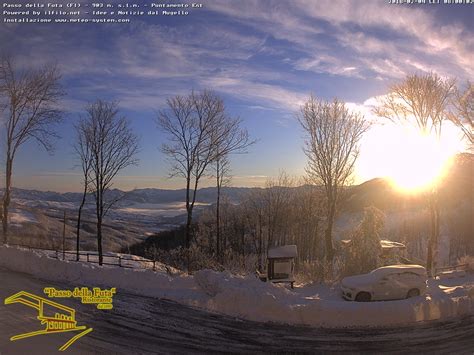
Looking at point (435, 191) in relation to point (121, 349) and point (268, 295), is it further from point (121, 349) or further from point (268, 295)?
point (121, 349)

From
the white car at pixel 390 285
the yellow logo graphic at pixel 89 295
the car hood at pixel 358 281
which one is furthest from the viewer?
the car hood at pixel 358 281

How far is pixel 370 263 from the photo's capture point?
43.9ft

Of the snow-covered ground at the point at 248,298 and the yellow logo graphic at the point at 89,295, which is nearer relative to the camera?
the yellow logo graphic at the point at 89,295

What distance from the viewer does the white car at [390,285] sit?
1035cm

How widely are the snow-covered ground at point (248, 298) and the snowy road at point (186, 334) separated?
0.40 m

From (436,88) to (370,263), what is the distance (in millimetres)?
6612

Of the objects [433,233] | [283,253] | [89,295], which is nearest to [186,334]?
[89,295]

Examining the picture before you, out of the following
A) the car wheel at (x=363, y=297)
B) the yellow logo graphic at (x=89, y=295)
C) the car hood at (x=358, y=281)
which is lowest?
the car wheel at (x=363, y=297)

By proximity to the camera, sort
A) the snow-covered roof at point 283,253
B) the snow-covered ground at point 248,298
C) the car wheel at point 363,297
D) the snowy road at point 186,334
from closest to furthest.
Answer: the snowy road at point 186,334 → the snow-covered ground at point 248,298 → the car wheel at point 363,297 → the snow-covered roof at point 283,253

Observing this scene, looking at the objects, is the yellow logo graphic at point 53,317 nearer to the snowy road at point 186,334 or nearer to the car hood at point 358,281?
the snowy road at point 186,334

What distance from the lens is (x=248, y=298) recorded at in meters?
8.01

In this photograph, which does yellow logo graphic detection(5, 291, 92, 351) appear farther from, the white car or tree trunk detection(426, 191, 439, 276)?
tree trunk detection(426, 191, 439, 276)

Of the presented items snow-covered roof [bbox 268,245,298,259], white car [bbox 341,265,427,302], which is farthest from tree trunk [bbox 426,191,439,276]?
white car [bbox 341,265,427,302]

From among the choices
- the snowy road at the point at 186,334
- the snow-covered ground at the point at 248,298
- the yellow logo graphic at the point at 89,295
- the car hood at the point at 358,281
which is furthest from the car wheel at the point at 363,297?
the yellow logo graphic at the point at 89,295
